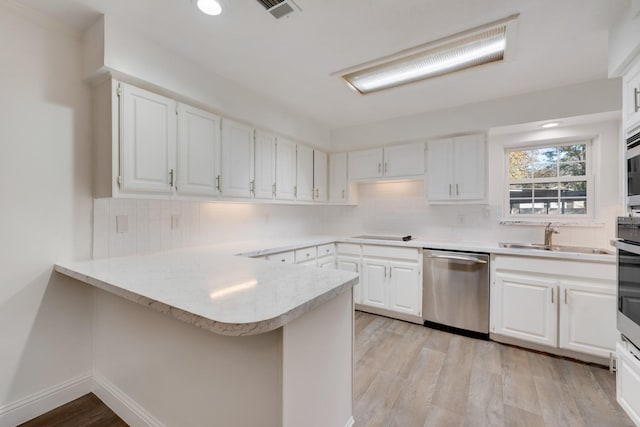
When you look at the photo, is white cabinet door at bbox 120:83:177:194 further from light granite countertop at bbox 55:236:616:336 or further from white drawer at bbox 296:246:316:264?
white drawer at bbox 296:246:316:264

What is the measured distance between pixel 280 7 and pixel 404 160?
7.55 feet

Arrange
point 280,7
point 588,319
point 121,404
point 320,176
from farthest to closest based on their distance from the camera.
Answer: point 320,176 → point 588,319 → point 121,404 → point 280,7

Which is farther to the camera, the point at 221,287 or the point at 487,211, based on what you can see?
the point at 487,211

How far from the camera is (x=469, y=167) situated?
3.03 meters

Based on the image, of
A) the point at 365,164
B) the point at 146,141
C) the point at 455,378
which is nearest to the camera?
the point at 146,141

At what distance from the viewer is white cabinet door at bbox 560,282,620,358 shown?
2.19 metres

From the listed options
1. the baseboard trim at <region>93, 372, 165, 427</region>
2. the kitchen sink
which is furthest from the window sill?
the baseboard trim at <region>93, 372, 165, 427</region>

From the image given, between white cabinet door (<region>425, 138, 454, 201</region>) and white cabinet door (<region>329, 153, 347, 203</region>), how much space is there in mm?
1106

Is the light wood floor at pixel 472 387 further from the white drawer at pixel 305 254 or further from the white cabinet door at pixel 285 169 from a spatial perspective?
the white cabinet door at pixel 285 169

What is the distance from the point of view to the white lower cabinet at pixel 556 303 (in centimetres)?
221

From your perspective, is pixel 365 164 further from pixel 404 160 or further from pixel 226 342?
pixel 226 342

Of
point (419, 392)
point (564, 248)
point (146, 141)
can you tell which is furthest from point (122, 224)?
point (564, 248)

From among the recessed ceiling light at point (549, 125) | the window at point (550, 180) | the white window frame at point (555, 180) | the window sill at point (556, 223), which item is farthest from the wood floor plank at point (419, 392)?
the recessed ceiling light at point (549, 125)

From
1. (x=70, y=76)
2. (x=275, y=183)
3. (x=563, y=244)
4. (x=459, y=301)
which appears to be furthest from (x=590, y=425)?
(x=70, y=76)
